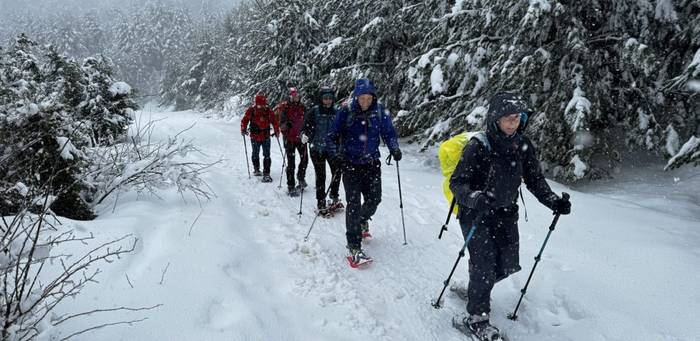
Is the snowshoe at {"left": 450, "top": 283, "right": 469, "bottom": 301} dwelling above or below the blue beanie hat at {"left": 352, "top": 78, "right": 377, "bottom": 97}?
below

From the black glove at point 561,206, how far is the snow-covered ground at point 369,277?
51.2 inches

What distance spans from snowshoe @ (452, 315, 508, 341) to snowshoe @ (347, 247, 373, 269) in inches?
61.0

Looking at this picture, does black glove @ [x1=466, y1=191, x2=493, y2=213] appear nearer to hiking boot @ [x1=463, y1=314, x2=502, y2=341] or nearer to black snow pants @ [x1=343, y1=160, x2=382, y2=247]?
hiking boot @ [x1=463, y1=314, x2=502, y2=341]

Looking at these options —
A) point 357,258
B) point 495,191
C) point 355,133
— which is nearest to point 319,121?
point 355,133

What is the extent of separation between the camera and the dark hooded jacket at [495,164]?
3.53 meters

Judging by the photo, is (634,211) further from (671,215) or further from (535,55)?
(535,55)

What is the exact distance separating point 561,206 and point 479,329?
54.2 inches

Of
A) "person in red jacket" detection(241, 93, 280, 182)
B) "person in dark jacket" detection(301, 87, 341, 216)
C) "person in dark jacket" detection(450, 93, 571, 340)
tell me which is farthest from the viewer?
"person in red jacket" detection(241, 93, 280, 182)

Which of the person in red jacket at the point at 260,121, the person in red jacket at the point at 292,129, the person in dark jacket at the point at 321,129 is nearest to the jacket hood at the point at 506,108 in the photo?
the person in dark jacket at the point at 321,129

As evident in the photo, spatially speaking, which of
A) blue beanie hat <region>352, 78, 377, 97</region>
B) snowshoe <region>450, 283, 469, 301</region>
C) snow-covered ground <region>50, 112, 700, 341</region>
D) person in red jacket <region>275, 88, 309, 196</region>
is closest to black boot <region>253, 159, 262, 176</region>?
person in red jacket <region>275, 88, 309, 196</region>

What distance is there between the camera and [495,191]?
3.62 m

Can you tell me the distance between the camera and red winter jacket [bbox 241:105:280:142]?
9.18 meters

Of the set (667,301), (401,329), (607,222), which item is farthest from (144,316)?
(607,222)

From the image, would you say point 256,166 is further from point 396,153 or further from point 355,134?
point 396,153
